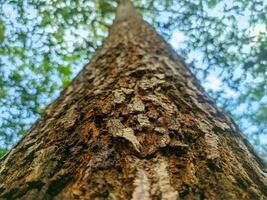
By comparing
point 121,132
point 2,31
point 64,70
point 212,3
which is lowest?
point 121,132

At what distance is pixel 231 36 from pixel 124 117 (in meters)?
5.08

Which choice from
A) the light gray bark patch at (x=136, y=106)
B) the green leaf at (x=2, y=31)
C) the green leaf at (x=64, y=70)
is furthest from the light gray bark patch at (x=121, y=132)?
the green leaf at (x=64, y=70)

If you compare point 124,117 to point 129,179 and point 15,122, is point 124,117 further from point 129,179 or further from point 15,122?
point 15,122

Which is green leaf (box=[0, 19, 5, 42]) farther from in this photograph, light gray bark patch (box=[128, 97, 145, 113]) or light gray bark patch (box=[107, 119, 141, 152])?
light gray bark patch (box=[107, 119, 141, 152])

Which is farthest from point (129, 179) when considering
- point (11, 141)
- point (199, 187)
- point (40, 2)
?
point (40, 2)

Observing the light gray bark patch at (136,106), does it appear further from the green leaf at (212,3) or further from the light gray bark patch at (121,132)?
the green leaf at (212,3)

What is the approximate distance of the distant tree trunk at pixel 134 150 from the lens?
131cm

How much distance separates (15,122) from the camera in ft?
19.7

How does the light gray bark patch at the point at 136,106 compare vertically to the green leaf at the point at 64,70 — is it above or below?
below

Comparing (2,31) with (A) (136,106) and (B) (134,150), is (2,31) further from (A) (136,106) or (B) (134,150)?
(B) (134,150)

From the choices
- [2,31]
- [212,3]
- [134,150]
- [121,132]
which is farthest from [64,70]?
[134,150]

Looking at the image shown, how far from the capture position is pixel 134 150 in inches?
58.6

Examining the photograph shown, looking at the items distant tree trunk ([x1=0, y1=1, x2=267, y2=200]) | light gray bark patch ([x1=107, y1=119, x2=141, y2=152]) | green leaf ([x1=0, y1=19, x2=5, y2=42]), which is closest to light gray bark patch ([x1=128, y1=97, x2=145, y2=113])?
distant tree trunk ([x1=0, y1=1, x2=267, y2=200])

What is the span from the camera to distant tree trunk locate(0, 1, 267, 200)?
1.31 metres
